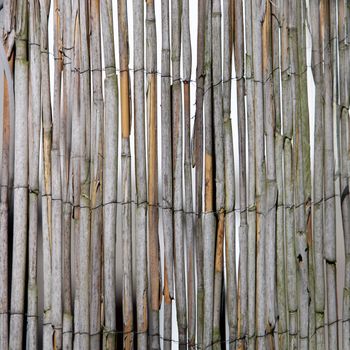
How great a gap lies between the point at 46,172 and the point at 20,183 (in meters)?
0.06

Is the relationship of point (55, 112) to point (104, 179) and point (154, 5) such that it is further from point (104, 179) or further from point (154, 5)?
point (154, 5)

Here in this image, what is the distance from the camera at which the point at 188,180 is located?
155 centimetres

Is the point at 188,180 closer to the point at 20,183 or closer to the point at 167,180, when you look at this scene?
the point at 167,180

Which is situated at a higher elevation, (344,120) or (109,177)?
(344,120)

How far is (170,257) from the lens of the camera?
152 centimetres

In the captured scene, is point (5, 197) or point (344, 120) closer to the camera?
point (5, 197)

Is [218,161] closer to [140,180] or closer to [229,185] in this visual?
[229,185]

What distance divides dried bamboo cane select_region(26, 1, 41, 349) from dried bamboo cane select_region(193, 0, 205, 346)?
1.08 feet

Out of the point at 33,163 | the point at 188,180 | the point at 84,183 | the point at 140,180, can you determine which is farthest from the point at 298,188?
the point at 33,163

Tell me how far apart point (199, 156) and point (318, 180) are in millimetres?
265

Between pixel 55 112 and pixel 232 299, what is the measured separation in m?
0.53

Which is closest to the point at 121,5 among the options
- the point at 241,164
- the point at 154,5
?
the point at 154,5

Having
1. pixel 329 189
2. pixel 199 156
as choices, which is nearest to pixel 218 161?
pixel 199 156

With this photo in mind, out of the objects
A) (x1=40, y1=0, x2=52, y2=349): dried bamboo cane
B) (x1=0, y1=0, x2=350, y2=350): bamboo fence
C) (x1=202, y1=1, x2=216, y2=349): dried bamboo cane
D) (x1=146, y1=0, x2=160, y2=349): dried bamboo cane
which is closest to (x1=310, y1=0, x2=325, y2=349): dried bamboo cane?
(x1=0, y1=0, x2=350, y2=350): bamboo fence
